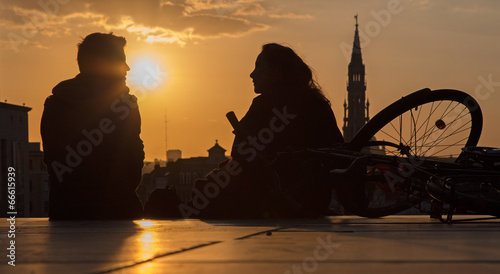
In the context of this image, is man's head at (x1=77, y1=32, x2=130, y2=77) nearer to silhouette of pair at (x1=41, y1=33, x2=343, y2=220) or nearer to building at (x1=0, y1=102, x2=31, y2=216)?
silhouette of pair at (x1=41, y1=33, x2=343, y2=220)

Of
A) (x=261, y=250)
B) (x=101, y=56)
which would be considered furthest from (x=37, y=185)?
(x=261, y=250)

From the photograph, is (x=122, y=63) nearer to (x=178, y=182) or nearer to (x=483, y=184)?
(x=483, y=184)

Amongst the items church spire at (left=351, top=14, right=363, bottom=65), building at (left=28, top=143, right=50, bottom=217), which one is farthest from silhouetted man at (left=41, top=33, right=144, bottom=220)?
church spire at (left=351, top=14, right=363, bottom=65)

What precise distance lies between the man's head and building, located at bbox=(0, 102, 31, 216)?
97.1 meters

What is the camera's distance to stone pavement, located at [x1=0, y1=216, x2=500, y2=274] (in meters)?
3.48

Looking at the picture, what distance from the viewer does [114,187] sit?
336 inches

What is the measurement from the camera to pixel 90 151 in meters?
8.48

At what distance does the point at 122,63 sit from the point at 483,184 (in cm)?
395

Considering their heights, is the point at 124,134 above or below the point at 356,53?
below

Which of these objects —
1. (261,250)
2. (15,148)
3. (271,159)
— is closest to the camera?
(261,250)

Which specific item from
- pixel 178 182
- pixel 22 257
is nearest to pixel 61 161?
pixel 22 257

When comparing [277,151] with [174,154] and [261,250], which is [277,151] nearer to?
[261,250]

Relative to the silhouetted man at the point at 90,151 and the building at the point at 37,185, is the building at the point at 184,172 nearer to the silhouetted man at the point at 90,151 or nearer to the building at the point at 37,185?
the building at the point at 37,185

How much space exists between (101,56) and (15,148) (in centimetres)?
10230
